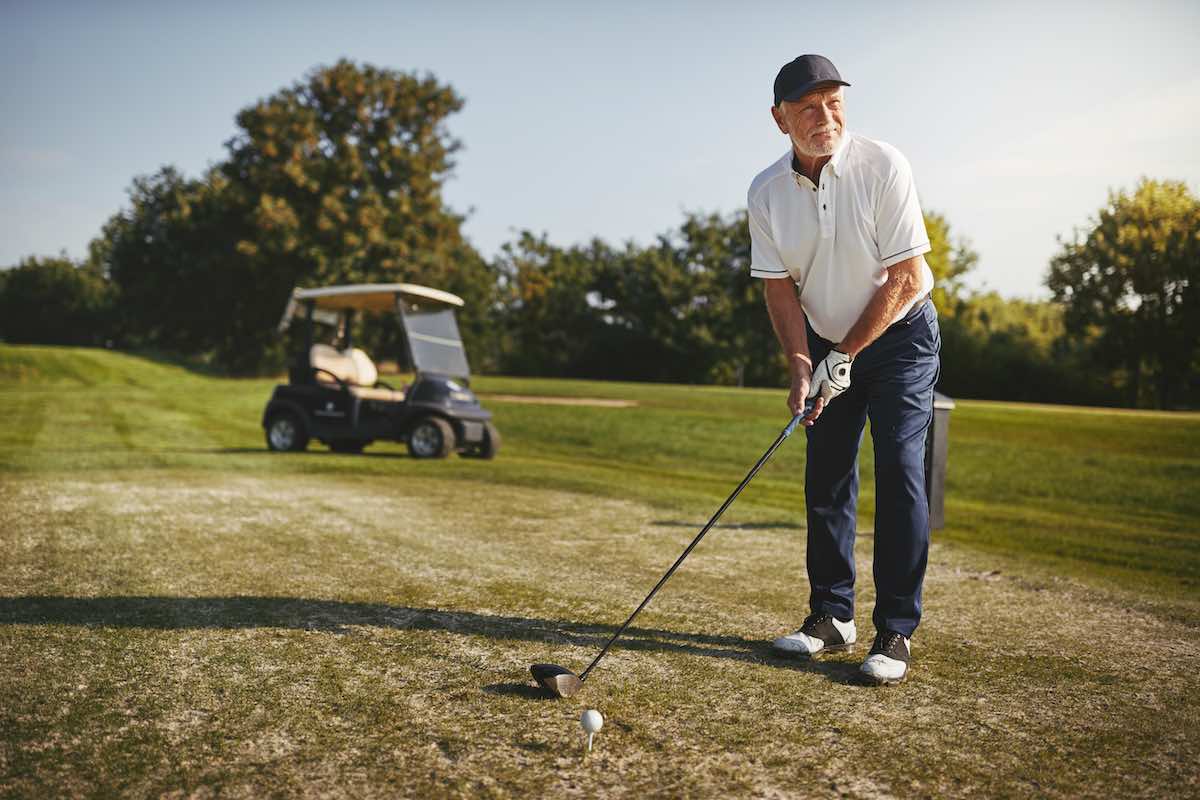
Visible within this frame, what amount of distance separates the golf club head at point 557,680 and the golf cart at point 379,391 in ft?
32.1

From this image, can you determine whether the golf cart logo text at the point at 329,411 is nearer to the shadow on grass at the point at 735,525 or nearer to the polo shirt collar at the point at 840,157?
the shadow on grass at the point at 735,525

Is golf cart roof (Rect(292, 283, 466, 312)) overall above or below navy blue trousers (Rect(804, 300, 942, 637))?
above

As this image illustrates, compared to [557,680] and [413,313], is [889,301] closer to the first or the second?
[557,680]

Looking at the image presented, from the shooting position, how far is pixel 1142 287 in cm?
3672

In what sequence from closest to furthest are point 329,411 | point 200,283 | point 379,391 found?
point 329,411
point 379,391
point 200,283

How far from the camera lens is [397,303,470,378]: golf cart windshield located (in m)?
12.7

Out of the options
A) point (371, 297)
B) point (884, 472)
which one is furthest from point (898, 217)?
point (371, 297)

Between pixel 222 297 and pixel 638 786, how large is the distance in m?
42.6

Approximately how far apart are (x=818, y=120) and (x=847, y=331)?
740mm

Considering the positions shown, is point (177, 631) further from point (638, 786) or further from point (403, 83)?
point (403, 83)

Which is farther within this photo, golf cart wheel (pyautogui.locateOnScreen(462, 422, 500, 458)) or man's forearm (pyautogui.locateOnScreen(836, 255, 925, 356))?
golf cart wheel (pyautogui.locateOnScreen(462, 422, 500, 458))

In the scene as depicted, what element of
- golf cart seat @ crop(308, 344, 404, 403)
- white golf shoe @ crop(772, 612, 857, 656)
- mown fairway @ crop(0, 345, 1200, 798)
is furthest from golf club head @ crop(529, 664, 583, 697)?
golf cart seat @ crop(308, 344, 404, 403)

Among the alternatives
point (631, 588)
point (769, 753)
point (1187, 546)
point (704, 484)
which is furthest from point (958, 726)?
point (704, 484)

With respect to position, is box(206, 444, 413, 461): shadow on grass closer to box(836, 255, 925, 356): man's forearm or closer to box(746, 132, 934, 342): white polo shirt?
box(746, 132, 934, 342): white polo shirt
